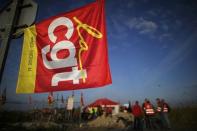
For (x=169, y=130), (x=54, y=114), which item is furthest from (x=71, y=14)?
(x=54, y=114)

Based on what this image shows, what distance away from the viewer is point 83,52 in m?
3.82

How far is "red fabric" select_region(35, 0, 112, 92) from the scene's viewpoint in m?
3.69

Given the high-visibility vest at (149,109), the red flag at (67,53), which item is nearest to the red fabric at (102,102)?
the high-visibility vest at (149,109)

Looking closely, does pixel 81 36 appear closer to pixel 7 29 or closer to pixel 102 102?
pixel 7 29

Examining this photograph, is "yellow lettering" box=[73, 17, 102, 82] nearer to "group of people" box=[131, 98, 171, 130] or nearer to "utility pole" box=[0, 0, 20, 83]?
"utility pole" box=[0, 0, 20, 83]

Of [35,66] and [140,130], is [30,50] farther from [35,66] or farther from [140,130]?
[140,130]

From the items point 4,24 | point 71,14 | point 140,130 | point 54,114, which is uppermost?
point 71,14

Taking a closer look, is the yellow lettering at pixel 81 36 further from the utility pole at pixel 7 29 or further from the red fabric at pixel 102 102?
the red fabric at pixel 102 102

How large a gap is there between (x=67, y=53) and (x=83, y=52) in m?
0.33

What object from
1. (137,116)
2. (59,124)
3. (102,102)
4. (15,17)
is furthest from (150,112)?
(102,102)

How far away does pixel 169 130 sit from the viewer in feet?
37.7

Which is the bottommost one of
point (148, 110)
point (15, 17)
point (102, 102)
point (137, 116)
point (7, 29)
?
point (137, 116)

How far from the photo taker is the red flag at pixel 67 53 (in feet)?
12.3

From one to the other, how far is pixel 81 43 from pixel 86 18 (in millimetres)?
542
